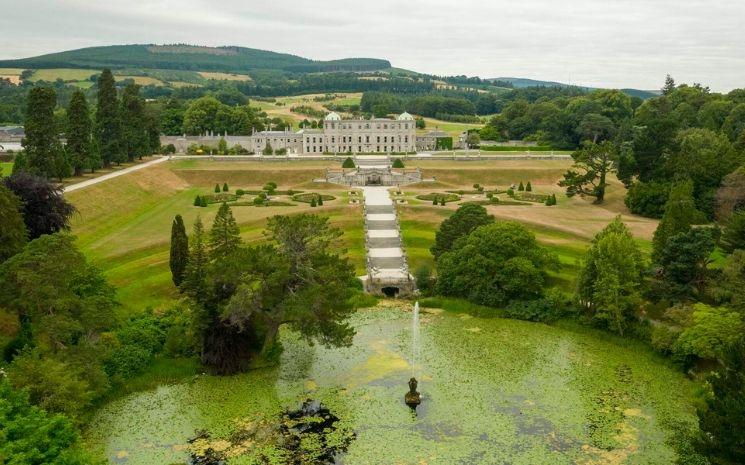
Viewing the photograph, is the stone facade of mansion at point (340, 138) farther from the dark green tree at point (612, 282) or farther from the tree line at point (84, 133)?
the dark green tree at point (612, 282)

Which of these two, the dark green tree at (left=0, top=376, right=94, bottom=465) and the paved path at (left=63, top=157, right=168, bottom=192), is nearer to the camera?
the dark green tree at (left=0, top=376, right=94, bottom=465)

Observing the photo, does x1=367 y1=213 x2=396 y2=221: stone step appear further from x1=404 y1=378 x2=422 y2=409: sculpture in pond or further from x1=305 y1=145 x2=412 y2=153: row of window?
x1=305 y1=145 x2=412 y2=153: row of window

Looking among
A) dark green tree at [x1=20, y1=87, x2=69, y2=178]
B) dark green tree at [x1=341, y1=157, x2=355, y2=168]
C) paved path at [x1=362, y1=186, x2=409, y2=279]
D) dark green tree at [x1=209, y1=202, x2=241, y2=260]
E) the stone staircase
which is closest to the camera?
dark green tree at [x1=209, y1=202, x2=241, y2=260]

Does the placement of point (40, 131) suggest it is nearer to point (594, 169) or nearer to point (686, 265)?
point (686, 265)

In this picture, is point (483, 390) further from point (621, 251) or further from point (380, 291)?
point (380, 291)

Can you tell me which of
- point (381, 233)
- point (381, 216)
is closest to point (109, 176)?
point (381, 216)

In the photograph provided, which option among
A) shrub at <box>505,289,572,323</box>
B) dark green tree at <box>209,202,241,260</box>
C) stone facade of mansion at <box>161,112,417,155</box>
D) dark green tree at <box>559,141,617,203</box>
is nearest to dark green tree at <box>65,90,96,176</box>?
stone facade of mansion at <box>161,112,417,155</box>
